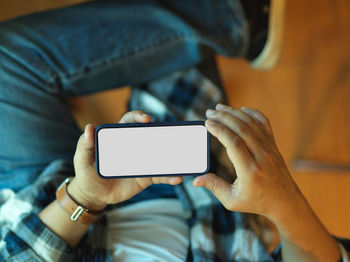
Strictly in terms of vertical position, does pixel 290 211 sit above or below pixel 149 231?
above

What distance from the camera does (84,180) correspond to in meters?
0.43

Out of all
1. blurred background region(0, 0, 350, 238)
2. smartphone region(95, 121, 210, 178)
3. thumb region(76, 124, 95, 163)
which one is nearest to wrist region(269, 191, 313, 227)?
smartphone region(95, 121, 210, 178)

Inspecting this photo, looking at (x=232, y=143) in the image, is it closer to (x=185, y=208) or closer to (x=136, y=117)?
(x=136, y=117)

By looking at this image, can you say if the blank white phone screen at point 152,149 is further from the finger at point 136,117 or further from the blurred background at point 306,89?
the blurred background at point 306,89

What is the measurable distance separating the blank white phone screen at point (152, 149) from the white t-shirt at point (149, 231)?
0.71ft

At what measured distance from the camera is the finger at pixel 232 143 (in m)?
0.36

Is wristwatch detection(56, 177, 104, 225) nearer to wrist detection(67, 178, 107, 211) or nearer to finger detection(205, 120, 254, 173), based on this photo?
wrist detection(67, 178, 107, 211)

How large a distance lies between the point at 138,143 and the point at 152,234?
0.26m

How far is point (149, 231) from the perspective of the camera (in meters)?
0.56

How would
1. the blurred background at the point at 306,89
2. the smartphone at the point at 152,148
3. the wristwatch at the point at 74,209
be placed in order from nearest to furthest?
the smartphone at the point at 152,148 → the wristwatch at the point at 74,209 → the blurred background at the point at 306,89

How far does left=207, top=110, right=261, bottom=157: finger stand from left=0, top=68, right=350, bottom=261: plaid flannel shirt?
36 mm

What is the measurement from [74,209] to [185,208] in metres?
0.23

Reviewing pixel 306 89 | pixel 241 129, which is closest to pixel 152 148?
pixel 241 129

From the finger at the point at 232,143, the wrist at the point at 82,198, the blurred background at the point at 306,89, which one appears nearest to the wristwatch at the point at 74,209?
the wrist at the point at 82,198
